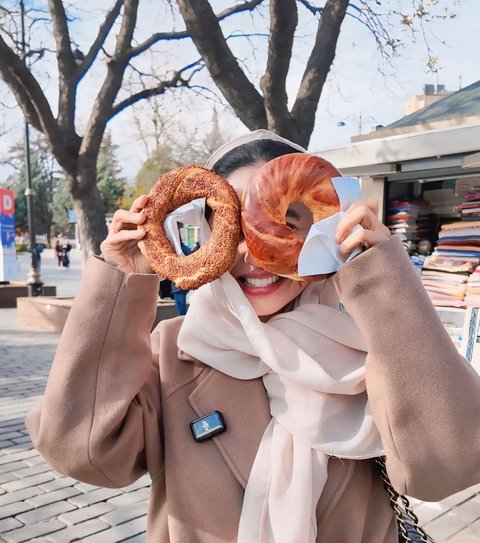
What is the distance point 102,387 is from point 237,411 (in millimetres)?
352

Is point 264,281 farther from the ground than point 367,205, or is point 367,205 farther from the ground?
point 367,205

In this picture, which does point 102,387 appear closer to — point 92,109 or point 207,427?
point 207,427

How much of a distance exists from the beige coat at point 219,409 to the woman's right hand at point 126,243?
1.9 inches

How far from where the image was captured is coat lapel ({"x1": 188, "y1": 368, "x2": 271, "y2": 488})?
138cm

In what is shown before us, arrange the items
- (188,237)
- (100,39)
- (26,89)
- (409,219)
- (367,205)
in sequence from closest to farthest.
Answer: (367,205), (188,237), (409,219), (26,89), (100,39)

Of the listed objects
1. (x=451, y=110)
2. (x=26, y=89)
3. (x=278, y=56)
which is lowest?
(x=451, y=110)

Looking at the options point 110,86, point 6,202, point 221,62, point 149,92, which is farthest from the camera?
point 6,202

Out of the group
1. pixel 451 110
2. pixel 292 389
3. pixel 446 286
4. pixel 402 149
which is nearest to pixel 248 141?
pixel 292 389

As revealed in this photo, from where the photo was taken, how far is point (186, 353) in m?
1.50

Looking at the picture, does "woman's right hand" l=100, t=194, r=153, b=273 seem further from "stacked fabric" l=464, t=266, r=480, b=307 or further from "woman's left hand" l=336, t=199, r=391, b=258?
"stacked fabric" l=464, t=266, r=480, b=307

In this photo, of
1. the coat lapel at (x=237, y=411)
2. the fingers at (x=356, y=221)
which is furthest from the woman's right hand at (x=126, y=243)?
the fingers at (x=356, y=221)

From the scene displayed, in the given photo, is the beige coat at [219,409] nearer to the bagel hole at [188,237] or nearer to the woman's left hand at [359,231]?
the woman's left hand at [359,231]

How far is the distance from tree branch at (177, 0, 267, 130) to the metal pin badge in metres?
6.29

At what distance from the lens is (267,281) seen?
1483 mm
